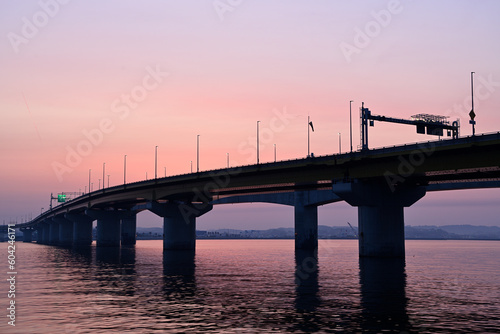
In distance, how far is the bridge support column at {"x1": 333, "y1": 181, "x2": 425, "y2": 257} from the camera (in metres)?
75.6

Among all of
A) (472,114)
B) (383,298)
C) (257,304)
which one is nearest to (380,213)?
(472,114)

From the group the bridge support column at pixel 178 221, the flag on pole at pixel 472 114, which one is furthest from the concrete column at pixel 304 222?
the flag on pole at pixel 472 114

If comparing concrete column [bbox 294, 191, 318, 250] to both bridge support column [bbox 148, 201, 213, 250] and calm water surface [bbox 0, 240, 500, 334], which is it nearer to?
bridge support column [bbox 148, 201, 213, 250]

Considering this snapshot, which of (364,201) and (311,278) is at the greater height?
(364,201)

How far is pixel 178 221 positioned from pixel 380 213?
178 ft

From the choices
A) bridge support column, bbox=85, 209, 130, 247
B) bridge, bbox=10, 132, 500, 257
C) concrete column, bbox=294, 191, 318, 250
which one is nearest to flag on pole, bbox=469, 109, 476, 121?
bridge, bbox=10, 132, 500, 257

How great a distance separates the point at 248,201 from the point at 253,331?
441ft

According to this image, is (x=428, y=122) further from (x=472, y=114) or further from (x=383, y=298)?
(x=383, y=298)

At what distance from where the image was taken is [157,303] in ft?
123

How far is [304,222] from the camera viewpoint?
131m

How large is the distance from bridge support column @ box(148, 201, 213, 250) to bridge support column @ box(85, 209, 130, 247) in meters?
49.7

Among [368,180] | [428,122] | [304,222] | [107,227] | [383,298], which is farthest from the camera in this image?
[107,227]

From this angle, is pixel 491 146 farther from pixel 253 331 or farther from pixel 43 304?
pixel 43 304

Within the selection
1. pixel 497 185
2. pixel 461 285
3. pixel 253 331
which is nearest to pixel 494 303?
pixel 461 285
